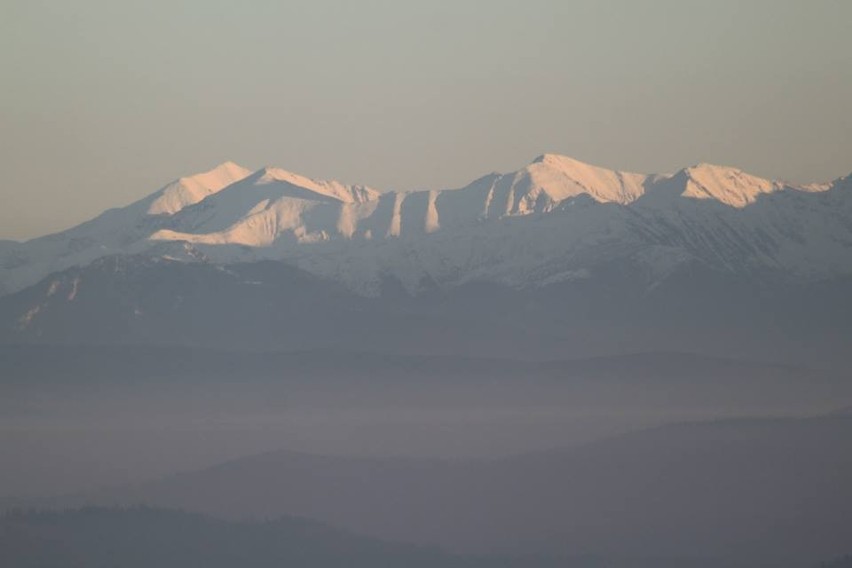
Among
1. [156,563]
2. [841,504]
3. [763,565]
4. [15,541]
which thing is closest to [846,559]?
[763,565]

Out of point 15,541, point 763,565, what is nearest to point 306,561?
point 15,541

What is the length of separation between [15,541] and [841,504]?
237 ft

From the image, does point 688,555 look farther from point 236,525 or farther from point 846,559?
point 236,525

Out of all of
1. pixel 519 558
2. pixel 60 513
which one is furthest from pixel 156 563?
pixel 519 558

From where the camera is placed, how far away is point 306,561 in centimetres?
18412

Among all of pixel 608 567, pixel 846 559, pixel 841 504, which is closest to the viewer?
pixel 846 559

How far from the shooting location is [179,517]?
650 feet

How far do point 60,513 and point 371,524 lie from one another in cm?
2809

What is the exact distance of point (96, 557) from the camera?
183 metres

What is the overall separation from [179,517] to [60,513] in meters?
10.7

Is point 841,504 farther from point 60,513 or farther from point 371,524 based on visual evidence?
point 60,513

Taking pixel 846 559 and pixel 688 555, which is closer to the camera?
pixel 846 559

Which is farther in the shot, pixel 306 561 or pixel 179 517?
pixel 179 517

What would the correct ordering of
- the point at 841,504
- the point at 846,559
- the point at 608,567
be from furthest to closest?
the point at 841,504 < the point at 608,567 < the point at 846,559
